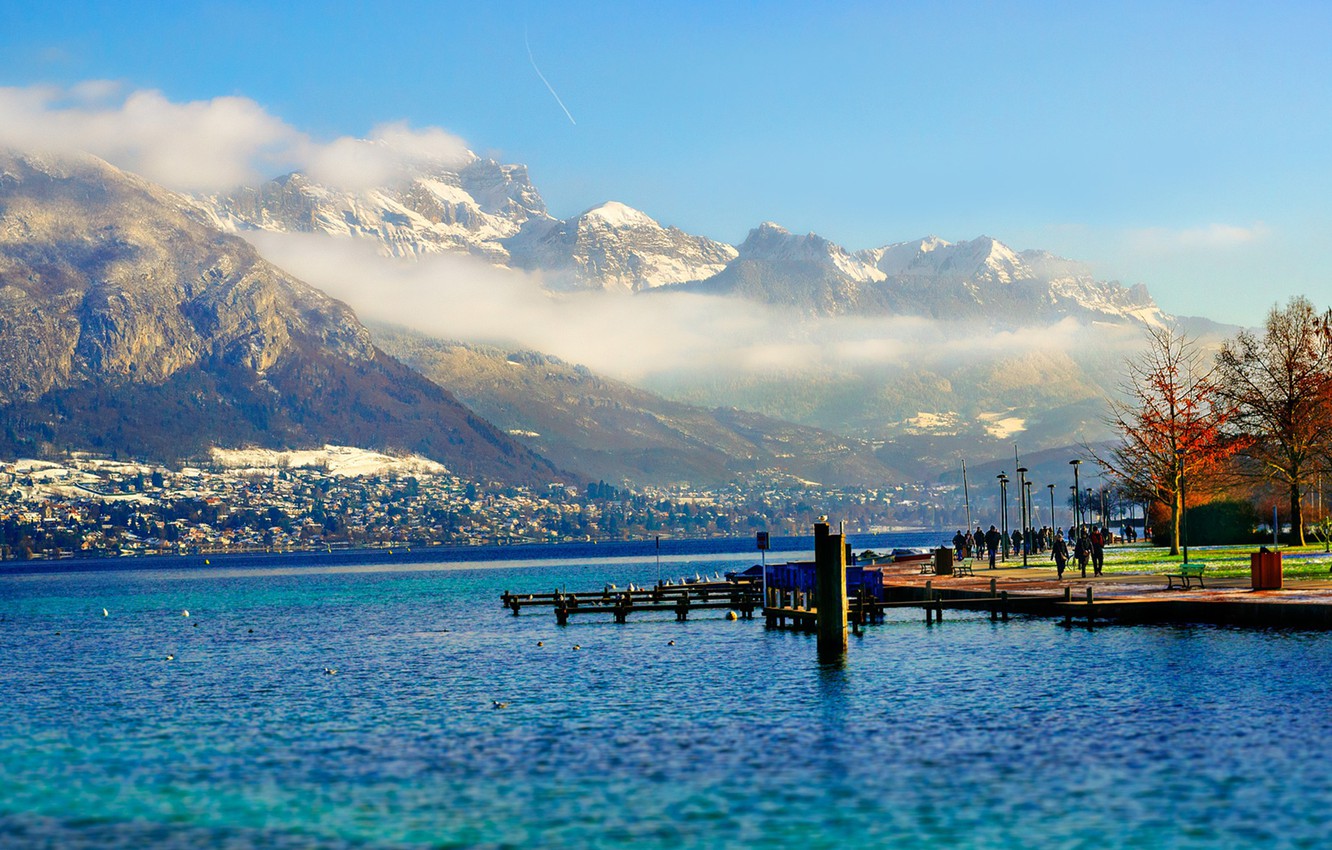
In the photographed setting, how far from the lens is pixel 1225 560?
85750mm

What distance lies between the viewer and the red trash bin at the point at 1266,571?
64500mm

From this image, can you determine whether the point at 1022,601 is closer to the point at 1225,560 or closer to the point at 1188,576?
the point at 1188,576

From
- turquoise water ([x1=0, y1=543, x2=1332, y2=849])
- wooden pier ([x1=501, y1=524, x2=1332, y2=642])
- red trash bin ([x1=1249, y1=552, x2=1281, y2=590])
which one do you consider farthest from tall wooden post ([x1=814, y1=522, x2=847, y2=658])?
red trash bin ([x1=1249, y1=552, x2=1281, y2=590])

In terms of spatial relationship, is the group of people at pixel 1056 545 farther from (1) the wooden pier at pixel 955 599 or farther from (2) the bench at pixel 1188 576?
(2) the bench at pixel 1188 576

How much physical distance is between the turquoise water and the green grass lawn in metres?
13.2

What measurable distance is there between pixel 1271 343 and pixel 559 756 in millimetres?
76817

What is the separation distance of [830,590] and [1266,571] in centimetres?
2000

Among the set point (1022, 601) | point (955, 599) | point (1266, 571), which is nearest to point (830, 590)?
Answer: point (1022, 601)

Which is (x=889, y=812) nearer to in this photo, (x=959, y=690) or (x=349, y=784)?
(x=349, y=784)

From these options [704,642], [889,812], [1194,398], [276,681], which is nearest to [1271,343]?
[1194,398]

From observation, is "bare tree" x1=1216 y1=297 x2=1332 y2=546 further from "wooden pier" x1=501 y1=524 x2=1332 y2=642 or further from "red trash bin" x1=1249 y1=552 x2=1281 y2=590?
"red trash bin" x1=1249 y1=552 x2=1281 y2=590

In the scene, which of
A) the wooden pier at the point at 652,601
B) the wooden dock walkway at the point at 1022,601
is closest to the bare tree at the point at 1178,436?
the wooden dock walkway at the point at 1022,601

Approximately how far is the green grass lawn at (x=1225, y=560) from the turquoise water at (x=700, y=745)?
1316 cm

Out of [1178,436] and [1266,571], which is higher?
[1178,436]
